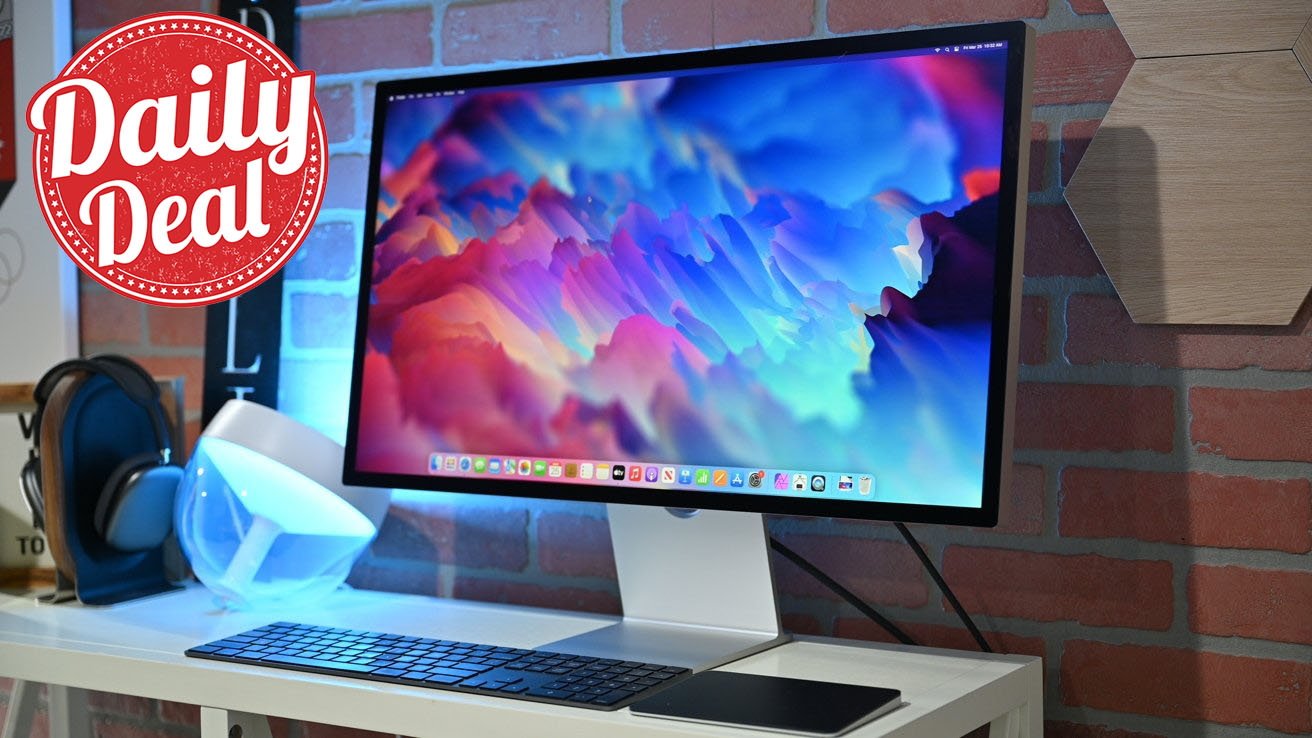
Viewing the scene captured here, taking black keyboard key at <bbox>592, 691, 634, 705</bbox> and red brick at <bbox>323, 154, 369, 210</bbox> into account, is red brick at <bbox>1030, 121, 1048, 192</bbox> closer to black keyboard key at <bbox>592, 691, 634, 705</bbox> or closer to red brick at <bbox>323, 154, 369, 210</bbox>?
black keyboard key at <bbox>592, 691, 634, 705</bbox>

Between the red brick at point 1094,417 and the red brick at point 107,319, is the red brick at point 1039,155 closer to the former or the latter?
the red brick at point 1094,417

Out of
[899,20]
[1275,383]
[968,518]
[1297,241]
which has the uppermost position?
[899,20]

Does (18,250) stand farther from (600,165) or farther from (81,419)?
(600,165)

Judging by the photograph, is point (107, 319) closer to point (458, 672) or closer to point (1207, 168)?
point (458, 672)

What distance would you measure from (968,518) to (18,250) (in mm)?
1415

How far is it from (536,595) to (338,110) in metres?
0.66

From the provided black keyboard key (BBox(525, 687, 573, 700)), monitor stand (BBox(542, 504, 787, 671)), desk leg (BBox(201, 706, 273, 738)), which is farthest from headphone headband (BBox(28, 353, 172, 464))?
black keyboard key (BBox(525, 687, 573, 700))

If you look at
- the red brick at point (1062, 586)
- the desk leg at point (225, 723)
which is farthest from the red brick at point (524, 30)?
the desk leg at point (225, 723)

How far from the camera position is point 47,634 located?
1274mm

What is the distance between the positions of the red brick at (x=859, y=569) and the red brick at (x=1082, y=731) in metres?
0.17

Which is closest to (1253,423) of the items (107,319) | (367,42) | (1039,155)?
(1039,155)

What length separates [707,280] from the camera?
3.92ft

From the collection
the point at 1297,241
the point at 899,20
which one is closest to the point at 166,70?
the point at 899,20

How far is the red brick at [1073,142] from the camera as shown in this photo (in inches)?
49.9
